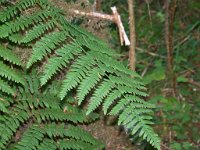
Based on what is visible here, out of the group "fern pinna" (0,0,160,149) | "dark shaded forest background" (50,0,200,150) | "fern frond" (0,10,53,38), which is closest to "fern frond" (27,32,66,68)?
"fern pinna" (0,0,160,149)

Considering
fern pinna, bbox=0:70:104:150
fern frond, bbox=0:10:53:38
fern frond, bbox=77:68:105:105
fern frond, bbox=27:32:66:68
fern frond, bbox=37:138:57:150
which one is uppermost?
fern frond, bbox=0:10:53:38

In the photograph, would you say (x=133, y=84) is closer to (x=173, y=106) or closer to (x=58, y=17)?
(x=58, y=17)

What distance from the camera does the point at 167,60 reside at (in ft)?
15.7

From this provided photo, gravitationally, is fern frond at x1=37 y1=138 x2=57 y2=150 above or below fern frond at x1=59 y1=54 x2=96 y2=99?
below

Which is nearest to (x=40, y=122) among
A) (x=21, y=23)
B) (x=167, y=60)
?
(x=21, y=23)

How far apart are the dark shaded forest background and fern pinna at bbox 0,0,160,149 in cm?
66

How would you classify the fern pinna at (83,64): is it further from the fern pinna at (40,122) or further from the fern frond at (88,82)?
the fern pinna at (40,122)

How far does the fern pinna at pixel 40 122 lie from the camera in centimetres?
302

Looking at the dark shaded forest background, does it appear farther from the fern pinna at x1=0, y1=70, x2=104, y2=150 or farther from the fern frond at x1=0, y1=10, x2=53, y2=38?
the fern frond at x1=0, y1=10, x2=53, y2=38

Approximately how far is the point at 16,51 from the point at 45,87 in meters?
0.43

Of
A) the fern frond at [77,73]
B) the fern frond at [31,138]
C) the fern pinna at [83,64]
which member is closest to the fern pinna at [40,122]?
the fern frond at [31,138]

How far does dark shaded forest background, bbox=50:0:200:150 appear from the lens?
4031 mm

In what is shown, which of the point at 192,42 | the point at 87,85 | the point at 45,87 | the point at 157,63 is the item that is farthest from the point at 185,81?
the point at 87,85

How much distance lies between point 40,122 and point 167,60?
2.19 metres
